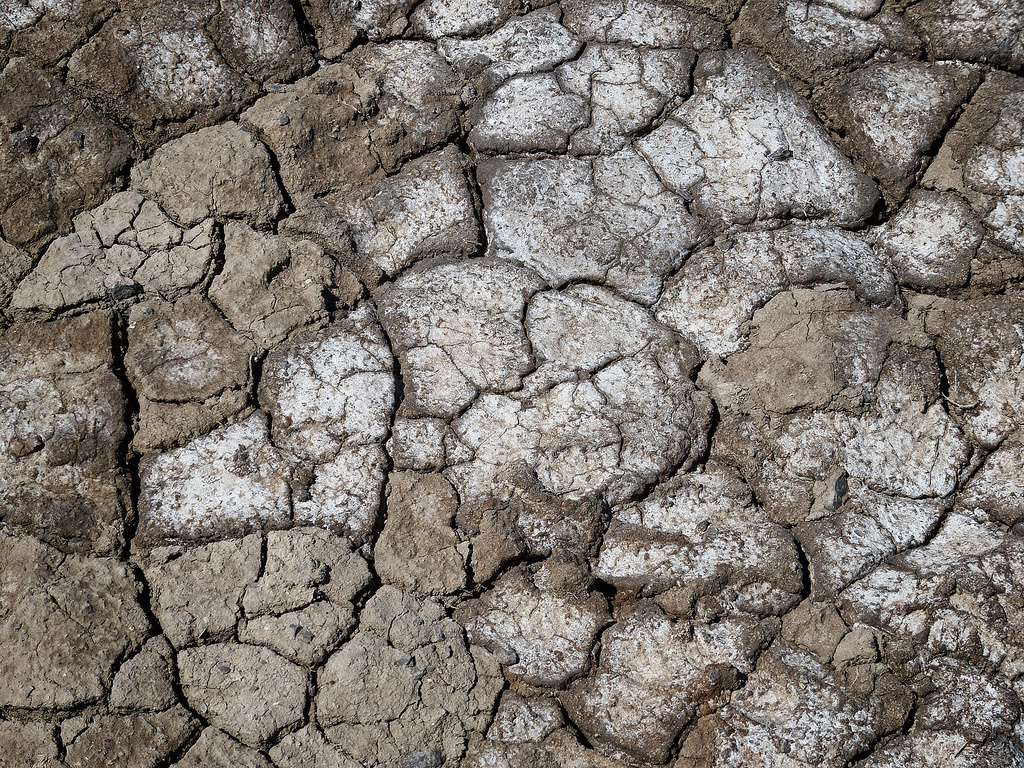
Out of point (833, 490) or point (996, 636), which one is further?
point (833, 490)

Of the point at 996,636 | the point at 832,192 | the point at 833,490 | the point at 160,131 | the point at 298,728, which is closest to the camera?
the point at 298,728

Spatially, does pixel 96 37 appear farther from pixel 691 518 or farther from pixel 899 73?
pixel 899 73

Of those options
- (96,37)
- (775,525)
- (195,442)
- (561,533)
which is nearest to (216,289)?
(195,442)

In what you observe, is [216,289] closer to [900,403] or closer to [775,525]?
[775,525]

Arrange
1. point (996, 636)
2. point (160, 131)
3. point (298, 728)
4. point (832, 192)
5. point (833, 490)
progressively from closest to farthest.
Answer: point (298, 728) < point (996, 636) < point (833, 490) < point (160, 131) < point (832, 192)

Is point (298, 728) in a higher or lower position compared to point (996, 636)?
lower

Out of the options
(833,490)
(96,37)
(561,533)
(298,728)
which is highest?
(96,37)

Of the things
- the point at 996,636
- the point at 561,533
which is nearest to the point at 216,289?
the point at 561,533
